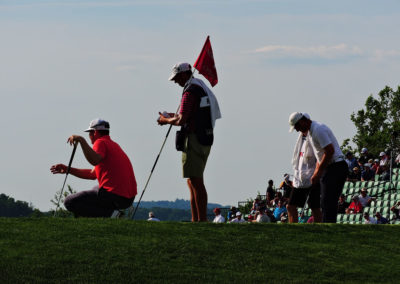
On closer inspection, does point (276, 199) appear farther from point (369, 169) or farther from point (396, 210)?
point (396, 210)

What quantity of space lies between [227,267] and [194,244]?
720 mm

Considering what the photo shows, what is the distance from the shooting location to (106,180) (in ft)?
36.2

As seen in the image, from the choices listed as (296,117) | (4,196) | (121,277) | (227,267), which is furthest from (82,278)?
(4,196)

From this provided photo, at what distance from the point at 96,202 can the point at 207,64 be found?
10.2 ft

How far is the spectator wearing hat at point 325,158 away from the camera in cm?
1166

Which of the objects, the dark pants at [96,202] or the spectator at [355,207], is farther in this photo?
the spectator at [355,207]

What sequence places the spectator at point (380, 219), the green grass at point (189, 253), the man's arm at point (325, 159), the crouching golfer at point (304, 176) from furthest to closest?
the spectator at point (380, 219) → the crouching golfer at point (304, 176) → the man's arm at point (325, 159) → the green grass at point (189, 253)

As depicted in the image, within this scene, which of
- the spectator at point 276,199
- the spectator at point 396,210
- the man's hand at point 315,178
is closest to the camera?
the man's hand at point 315,178

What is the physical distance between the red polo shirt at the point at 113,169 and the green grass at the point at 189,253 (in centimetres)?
43

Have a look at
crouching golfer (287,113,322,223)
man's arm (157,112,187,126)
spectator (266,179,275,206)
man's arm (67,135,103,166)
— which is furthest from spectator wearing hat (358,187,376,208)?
man's arm (67,135,103,166)

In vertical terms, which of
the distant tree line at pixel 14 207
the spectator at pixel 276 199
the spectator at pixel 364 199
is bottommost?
the spectator at pixel 364 199

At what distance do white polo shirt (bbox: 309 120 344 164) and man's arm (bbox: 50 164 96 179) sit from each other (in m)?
2.82

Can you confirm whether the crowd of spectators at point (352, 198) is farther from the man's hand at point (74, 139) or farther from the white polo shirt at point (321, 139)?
the man's hand at point (74, 139)

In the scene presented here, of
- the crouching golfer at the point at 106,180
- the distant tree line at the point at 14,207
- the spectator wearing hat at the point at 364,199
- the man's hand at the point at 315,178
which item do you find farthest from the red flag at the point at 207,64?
the distant tree line at the point at 14,207
